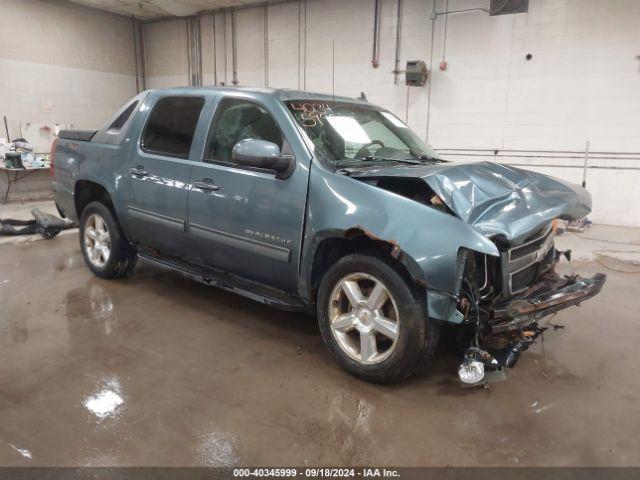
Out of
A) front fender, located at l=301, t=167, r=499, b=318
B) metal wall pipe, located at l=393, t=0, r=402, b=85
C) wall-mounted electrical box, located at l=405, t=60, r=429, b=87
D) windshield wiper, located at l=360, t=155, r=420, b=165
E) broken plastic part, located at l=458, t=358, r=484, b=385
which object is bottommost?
broken plastic part, located at l=458, t=358, r=484, b=385

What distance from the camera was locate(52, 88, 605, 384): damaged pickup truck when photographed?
2.47 metres

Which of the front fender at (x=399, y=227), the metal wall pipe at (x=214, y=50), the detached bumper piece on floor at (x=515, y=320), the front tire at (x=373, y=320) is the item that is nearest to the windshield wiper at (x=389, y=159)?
the front fender at (x=399, y=227)

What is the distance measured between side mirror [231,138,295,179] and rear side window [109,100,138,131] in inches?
70.1

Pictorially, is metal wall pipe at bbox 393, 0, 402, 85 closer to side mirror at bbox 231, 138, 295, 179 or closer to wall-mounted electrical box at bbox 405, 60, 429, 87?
wall-mounted electrical box at bbox 405, 60, 429, 87

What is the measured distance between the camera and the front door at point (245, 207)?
291cm

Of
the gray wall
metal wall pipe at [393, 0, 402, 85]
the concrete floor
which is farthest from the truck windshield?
the gray wall

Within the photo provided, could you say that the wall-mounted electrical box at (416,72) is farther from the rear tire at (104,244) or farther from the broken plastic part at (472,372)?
the broken plastic part at (472,372)

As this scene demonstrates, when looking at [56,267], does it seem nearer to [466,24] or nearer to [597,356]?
[597,356]

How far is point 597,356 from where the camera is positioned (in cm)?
321

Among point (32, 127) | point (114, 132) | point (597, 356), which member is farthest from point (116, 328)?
point (32, 127)

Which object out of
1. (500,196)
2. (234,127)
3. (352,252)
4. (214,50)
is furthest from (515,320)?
(214,50)

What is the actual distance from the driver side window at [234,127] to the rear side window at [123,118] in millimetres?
1147

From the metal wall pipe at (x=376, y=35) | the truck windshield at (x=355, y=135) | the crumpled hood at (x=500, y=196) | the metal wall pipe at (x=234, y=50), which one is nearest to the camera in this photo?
the crumpled hood at (x=500, y=196)

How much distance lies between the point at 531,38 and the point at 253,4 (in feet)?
18.0
